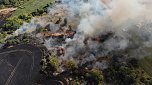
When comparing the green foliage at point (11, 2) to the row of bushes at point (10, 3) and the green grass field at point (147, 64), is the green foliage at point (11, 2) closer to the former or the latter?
the row of bushes at point (10, 3)

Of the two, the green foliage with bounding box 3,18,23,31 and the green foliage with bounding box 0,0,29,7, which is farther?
the green foliage with bounding box 0,0,29,7

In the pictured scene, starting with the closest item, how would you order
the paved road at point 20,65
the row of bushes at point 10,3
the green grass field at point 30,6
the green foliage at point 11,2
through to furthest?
the paved road at point 20,65 → the green grass field at point 30,6 → the row of bushes at point 10,3 → the green foliage at point 11,2

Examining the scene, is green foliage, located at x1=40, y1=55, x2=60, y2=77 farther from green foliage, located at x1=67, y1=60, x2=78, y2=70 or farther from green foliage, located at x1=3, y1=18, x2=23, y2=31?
green foliage, located at x1=3, y1=18, x2=23, y2=31

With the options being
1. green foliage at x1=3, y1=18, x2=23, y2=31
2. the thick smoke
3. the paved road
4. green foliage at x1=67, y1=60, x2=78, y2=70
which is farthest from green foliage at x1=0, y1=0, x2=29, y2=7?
green foliage at x1=67, y1=60, x2=78, y2=70

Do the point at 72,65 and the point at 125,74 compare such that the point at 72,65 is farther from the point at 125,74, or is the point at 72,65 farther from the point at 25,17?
the point at 25,17

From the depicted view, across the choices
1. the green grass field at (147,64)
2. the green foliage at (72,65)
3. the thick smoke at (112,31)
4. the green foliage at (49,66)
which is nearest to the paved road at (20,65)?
the green foliage at (49,66)

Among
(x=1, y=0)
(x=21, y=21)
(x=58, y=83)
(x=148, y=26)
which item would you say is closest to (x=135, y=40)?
(x=148, y=26)
